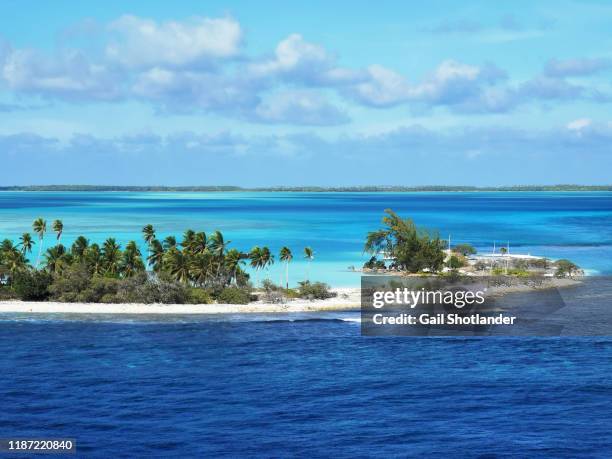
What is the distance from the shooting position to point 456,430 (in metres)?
43.2

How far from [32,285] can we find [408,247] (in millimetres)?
55965

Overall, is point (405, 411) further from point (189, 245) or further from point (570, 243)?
point (570, 243)

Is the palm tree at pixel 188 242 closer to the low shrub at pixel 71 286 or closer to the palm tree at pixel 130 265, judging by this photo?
the palm tree at pixel 130 265

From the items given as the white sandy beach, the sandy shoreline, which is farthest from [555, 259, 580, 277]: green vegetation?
the white sandy beach

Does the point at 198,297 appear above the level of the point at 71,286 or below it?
below

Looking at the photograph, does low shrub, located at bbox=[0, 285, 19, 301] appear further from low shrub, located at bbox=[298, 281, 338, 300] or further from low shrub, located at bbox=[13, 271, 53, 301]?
low shrub, located at bbox=[298, 281, 338, 300]

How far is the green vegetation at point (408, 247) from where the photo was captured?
11262 centimetres

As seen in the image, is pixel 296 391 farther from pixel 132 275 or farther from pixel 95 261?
pixel 95 261

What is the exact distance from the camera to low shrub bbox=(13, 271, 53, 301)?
3354 inches

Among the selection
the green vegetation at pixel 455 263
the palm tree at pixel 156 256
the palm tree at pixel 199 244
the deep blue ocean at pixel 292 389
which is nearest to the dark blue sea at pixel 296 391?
the deep blue ocean at pixel 292 389

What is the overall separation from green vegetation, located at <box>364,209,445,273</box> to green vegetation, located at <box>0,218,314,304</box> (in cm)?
2698

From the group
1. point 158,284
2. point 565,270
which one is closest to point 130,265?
point 158,284

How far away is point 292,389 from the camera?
52.0m

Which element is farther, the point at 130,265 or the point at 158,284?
the point at 130,265
